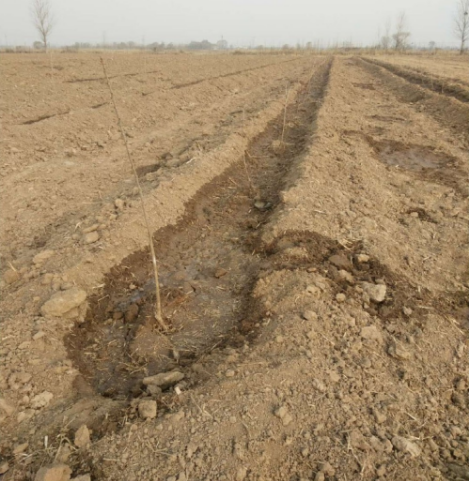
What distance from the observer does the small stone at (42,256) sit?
13.3 feet

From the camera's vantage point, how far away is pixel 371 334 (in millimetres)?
3260

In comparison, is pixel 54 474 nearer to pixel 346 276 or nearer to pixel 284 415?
pixel 284 415

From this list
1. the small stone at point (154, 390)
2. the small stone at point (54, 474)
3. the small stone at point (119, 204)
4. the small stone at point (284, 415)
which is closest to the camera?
the small stone at point (54, 474)

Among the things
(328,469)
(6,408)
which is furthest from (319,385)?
(6,408)

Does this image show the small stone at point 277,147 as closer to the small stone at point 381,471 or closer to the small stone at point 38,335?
the small stone at point 38,335

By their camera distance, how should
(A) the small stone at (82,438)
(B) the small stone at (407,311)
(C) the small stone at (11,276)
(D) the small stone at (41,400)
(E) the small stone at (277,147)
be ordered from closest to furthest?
(A) the small stone at (82,438) → (D) the small stone at (41,400) → (B) the small stone at (407,311) → (C) the small stone at (11,276) → (E) the small stone at (277,147)

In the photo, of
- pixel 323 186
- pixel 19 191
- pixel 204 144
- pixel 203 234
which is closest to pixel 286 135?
pixel 204 144

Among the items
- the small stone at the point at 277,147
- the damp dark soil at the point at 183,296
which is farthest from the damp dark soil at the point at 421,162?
the damp dark soil at the point at 183,296

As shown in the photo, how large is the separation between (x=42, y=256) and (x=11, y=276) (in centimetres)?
35

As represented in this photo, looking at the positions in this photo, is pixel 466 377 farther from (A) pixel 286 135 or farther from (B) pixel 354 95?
(B) pixel 354 95

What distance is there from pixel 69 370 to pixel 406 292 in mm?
3003

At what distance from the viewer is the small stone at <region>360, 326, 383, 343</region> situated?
10.6 ft

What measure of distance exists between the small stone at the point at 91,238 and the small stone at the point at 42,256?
35cm

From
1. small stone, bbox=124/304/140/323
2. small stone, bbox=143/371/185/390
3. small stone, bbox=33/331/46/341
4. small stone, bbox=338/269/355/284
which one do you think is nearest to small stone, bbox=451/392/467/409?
small stone, bbox=338/269/355/284
